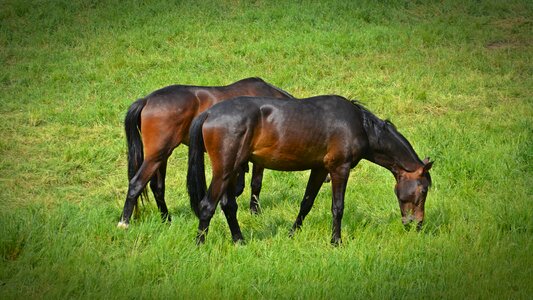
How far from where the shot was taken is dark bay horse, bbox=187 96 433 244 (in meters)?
6.63

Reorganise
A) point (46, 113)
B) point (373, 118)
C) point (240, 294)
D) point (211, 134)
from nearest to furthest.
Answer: point (240, 294), point (211, 134), point (373, 118), point (46, 113)

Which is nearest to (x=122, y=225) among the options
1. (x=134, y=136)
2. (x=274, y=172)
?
(x=134, y=136)

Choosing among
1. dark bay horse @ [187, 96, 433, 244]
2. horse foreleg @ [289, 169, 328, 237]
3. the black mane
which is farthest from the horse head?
horse foreleg @ [289, 169, 328, 237]

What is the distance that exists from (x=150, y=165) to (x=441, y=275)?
3363mm

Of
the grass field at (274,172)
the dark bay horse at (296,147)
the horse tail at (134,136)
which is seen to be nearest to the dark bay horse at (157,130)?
the horse tail at (134,136)

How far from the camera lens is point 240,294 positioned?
5.53m

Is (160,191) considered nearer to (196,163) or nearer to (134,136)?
(134,136)

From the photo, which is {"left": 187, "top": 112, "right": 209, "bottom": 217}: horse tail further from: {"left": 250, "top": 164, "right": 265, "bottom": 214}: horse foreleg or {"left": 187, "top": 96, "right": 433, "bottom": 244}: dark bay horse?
{"left": 250, "top": 164, "right": 265, "bottom": 214}: horse foreleg

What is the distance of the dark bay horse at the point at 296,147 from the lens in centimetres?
663

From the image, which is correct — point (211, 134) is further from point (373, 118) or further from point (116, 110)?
point (116, 110)

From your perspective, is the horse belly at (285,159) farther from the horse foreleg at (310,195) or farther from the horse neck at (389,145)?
the horse neck at (389,145)

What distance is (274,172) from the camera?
9.93m

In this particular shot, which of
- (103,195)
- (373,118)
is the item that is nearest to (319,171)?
(373,118)

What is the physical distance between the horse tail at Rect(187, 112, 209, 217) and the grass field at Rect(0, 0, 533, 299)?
0.33m
